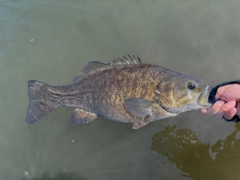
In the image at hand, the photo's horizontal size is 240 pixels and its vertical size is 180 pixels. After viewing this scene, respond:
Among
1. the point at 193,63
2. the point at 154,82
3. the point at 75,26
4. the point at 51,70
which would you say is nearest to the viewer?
the point at 154,82

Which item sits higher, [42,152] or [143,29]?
[143,29]

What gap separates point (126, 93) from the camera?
2.54m

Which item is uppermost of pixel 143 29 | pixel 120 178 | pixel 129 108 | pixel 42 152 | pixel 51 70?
pixel 143 29

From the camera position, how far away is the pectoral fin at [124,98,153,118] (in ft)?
8.14

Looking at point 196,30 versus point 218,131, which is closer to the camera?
point 218,131

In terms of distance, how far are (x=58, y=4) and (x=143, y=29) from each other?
1.51 metres

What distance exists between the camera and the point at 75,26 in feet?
12.7

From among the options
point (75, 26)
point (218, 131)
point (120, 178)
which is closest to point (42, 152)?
point (120, 178)

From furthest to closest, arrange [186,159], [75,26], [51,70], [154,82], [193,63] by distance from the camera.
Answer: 1. [75,26]
2. [51,70]
3. [193,63]
4. [186,159]
5. [154,82]

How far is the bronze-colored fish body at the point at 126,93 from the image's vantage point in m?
2.40

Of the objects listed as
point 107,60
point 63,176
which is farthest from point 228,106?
point 63,176

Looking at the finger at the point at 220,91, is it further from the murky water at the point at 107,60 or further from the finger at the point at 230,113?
the murky water at the point at 107,60

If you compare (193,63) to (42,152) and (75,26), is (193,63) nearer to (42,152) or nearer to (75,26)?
(75,26)

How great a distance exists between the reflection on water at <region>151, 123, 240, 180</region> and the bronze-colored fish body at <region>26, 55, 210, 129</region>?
55 cm
